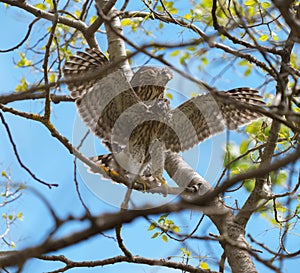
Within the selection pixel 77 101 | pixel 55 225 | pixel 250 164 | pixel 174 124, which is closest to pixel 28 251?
pixel 55 225

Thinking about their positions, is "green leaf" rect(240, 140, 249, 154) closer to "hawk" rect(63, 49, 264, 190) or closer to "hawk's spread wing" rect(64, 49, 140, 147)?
"hawk" rect(63, 49, 264, 190)

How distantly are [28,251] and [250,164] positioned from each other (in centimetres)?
337

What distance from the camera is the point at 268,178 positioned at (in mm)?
3760

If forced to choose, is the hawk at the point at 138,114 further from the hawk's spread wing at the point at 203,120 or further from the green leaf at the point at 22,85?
the green leaf at the point at 22,85

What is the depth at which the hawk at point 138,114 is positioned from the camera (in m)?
4.96

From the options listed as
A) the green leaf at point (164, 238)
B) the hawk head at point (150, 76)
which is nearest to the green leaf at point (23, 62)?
the hawk head at point (150, 76)

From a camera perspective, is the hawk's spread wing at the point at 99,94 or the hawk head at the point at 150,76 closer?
the hawk's spread wing at the point at 99,94

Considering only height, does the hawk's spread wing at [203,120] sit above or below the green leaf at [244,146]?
above

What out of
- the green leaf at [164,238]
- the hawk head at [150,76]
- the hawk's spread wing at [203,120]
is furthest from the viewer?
the hawk's spread wing at [203,120]

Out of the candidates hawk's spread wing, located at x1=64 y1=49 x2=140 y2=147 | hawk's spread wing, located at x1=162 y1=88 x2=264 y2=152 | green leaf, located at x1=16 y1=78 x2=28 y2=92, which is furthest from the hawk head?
green leaf, located at x1=16 y1=78 x2=28 y2=92

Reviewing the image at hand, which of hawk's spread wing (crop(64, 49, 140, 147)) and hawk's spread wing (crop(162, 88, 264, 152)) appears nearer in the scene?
hawk's spread wing (crop(64, 49, 140, 147))

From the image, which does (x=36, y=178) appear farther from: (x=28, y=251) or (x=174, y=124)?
(x=28, y=251)

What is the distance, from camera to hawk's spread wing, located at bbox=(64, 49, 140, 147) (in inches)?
193

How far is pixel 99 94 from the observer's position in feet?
17.1
